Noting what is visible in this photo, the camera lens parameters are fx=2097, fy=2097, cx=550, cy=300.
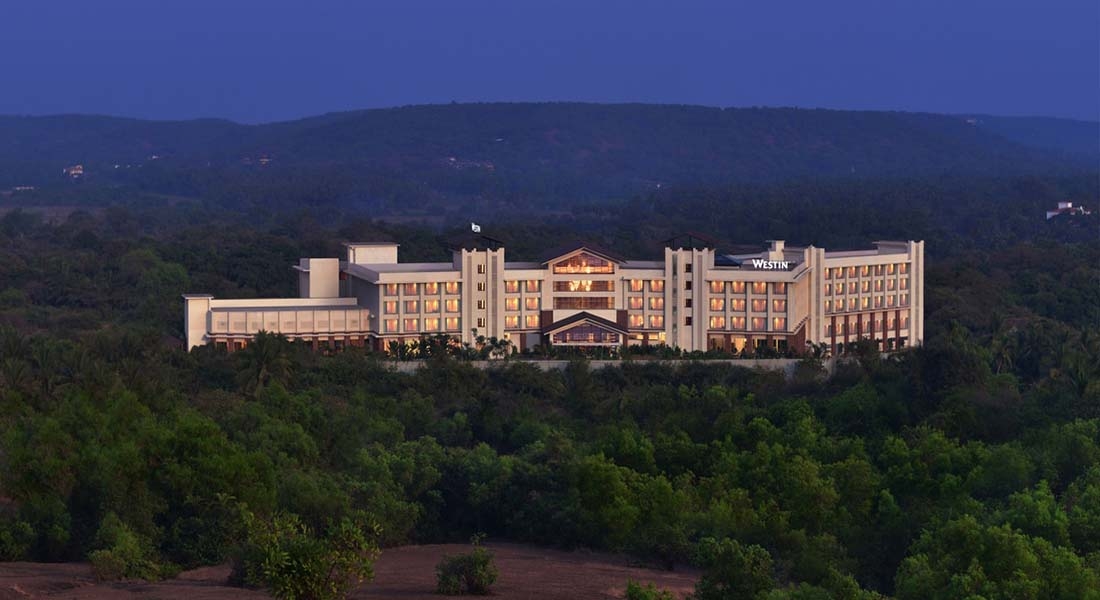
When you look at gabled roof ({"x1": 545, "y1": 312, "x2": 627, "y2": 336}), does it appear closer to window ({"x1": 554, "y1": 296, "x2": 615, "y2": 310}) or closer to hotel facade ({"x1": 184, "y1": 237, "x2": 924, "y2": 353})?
hotel facade ({"x1": 184, "y1": 237, "x2": 924, "y2": 353})

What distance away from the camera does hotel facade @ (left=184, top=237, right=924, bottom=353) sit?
7681 cm

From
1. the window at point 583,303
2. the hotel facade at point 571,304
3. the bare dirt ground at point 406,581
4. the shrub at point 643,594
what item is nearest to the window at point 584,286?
the hotel facade at point 571,304

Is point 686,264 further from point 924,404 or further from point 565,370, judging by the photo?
point 924,404

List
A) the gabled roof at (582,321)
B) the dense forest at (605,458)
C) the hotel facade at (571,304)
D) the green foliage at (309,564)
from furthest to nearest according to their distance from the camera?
the gabled roof at (582,321)
the hotel facade at (571,304)
the dense forest at (605,458)
the green foliage at (309,564)

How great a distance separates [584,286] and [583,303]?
66 cm

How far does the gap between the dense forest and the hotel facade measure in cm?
440

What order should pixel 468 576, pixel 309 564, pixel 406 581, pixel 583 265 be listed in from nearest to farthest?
pixel 309 564 < pixel 468 576 < pixel 406 581 < pixel 583 265

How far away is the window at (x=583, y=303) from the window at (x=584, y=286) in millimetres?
317

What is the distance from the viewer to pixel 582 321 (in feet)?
256

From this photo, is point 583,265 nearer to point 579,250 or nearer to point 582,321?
point 579,250

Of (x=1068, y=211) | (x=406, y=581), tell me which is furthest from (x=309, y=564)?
(x=1068, y=211)

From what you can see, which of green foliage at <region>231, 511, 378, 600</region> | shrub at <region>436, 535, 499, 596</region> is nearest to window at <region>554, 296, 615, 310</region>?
shrub at <region>436, 535, 499, 596</region>

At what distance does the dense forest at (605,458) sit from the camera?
40312 millimetres

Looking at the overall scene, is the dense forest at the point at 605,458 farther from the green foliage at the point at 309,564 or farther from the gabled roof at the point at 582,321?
the gabled roof at the point at 582,321
